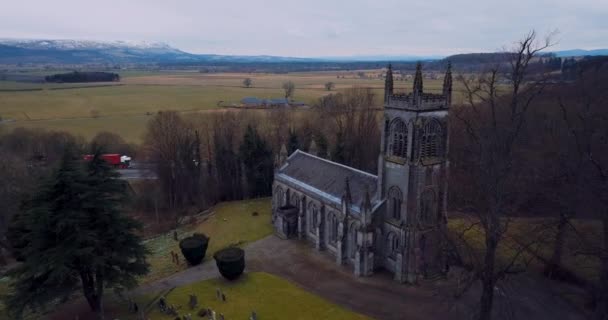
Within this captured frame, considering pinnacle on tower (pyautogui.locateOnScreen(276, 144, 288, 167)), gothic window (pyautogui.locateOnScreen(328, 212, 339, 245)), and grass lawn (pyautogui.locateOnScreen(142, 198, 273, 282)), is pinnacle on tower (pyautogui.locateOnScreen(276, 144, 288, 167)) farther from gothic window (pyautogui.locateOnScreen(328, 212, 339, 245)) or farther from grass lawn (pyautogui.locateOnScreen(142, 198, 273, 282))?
gothic window (pyautogui.locateOnScreen(328, 212, 339, 245))

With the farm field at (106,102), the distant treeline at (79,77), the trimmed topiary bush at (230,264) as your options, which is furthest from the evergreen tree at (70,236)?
the distant treeline at (79,77)

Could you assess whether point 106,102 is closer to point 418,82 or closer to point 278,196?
point 278,196

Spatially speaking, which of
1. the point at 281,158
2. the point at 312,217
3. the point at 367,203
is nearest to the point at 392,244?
the point at 367,203

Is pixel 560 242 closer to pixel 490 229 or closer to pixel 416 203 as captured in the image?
pixel 416 203

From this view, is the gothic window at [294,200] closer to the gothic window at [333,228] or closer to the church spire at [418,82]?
the gothic window at [333,228]

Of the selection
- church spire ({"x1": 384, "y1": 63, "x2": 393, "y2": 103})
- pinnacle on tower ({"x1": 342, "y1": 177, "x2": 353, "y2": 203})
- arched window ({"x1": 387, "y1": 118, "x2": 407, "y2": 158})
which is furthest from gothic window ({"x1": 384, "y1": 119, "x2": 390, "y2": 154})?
pinnacle on tower ({"x1": 342, "y1": 177, "x2": 353, "y2": 203})

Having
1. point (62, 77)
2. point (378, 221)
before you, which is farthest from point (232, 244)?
point (62, 77)
